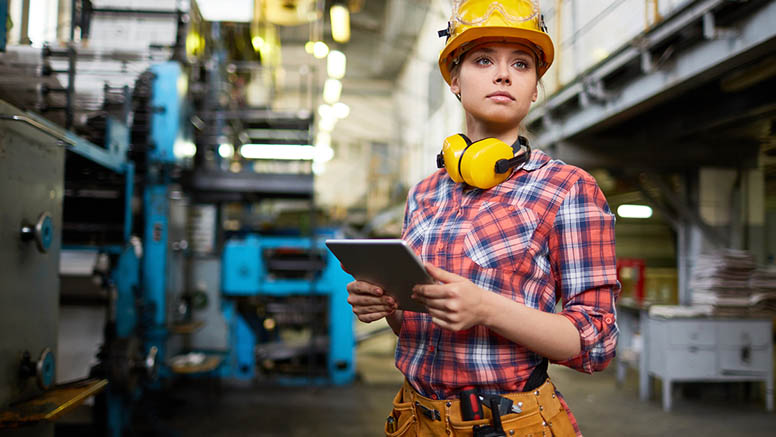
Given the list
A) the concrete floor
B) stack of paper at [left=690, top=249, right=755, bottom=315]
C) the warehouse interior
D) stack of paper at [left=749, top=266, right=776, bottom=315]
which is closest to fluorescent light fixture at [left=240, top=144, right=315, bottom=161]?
the warehouse interior

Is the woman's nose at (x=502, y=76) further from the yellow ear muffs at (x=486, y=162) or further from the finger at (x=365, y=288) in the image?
the finger at (x=365, y=288)

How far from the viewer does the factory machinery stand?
2225mm

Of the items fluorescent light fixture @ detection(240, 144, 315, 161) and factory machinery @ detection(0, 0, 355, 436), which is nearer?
factory machinery @ detection(0, 0, 355, 436)

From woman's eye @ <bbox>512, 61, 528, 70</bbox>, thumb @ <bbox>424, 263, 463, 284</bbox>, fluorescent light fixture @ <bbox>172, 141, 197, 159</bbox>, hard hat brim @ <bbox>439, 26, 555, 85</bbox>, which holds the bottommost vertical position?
thumb @ <bbox>424, 263, 463, 284</bbox>

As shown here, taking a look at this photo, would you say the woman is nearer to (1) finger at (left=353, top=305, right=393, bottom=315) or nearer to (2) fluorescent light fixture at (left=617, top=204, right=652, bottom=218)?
(1) finger at (left=353, top=305, right=393, bottom=315)

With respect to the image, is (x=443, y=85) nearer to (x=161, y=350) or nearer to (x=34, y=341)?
(x=161, y=350)

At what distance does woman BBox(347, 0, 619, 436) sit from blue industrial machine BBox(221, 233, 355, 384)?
4907 mm

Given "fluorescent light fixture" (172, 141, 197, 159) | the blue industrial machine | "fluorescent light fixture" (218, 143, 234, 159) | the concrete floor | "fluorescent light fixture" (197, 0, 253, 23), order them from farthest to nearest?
"fluorescent light fixture" (218, 143, 234, 159)
"fluorescent light fixture" (197, 0, 253, 23)
the blue industrial machine
"fluorescent light fixture" (172, 141, 197, 159)
the concrete floor

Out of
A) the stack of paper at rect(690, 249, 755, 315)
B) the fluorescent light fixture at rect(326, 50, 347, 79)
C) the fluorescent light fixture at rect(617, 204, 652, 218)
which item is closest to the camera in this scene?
the stack of paper at rect(690, 249, 755, 315)

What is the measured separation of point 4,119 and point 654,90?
4.27 m

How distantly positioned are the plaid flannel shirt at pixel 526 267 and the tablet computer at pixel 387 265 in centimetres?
15

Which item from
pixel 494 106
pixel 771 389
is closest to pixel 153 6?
pixel 494 106

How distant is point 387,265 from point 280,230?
7066 mm

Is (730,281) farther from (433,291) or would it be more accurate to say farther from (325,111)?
(325,111)
